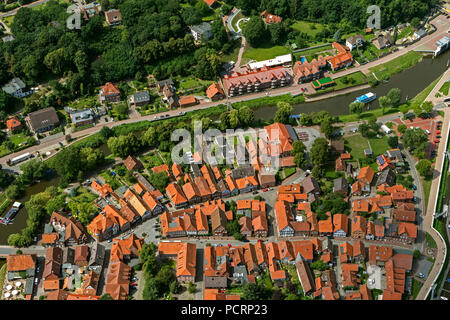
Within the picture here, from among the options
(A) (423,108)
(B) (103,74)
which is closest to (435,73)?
(A) (423,108)

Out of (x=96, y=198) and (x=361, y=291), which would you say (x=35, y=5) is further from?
(x=361, y=291)

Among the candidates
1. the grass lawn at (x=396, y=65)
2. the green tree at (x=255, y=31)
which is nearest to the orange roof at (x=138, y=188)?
the green tree at (x=255, y=31)

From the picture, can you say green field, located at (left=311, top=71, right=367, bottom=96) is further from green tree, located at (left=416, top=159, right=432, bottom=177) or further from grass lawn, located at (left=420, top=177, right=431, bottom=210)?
grass lawn, located at (left=420, top=177, right=431, bottom=210)

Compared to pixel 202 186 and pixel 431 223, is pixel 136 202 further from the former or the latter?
pixel 431 223

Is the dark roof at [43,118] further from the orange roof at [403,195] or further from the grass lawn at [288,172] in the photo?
the orange roof at [403,195]

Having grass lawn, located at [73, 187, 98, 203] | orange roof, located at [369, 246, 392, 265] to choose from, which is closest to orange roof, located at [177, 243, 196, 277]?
grass lawn, located at [73, 187, 98, 203]

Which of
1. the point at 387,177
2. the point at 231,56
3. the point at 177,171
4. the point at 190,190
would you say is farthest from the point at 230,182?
the point at 231,56
